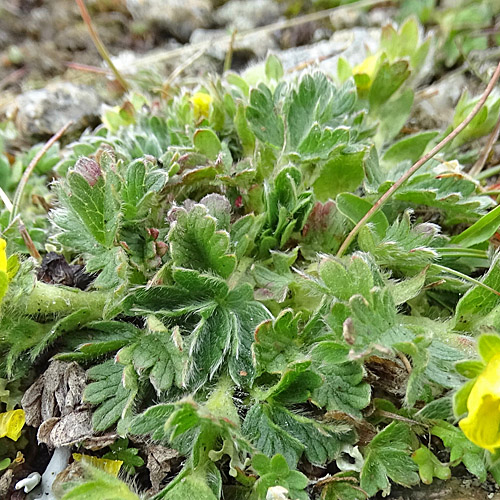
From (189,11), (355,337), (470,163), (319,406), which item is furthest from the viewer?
(189,11)

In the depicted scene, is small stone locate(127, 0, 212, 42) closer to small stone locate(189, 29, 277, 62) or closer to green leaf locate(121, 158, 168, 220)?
small stone locate(189, 29, 277, 62)

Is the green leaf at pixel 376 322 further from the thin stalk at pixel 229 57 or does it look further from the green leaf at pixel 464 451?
the thin stalk at pixel 229 57

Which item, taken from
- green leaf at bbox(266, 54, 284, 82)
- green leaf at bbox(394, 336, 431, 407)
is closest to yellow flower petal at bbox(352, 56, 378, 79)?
green leaf at bbox(266, 54, 284, 82)

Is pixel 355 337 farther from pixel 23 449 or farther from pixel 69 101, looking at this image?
pixel 69 101

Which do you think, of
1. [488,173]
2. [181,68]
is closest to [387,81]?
[488,173]

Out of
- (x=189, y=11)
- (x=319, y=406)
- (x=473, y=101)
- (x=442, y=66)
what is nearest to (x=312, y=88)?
(x=473, y=101)

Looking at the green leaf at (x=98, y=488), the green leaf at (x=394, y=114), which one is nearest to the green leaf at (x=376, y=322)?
the green leaf at (x=98, y=488)
